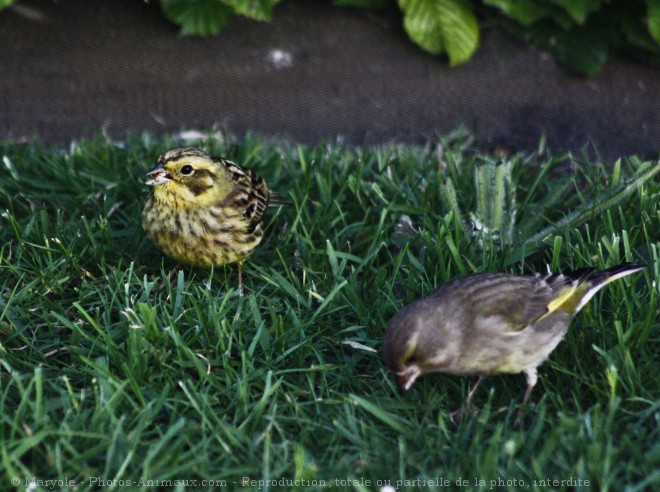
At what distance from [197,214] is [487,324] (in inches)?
61.0

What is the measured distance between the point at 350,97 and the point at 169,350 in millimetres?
2915

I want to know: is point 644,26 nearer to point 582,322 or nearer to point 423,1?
A: point 423,1

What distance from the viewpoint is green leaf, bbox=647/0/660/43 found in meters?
5.43

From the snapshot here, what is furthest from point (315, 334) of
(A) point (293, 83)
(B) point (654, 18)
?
(B) point (654, 18)

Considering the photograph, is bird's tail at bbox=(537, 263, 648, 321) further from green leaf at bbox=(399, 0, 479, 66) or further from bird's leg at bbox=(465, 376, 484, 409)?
green leaf at bbox=(399, 0, 479, 66)

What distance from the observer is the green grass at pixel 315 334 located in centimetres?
299

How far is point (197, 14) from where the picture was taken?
18.7ft

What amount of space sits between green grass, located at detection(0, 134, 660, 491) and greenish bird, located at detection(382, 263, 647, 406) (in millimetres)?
150

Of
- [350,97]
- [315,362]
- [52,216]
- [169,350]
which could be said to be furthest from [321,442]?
[350,97]

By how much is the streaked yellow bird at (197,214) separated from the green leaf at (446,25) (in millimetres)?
1998

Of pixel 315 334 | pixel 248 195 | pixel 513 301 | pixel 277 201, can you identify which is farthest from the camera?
pixel 277 201

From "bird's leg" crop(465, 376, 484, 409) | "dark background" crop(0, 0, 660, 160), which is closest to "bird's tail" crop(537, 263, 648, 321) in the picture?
"bird's leg" crop(465, 376, 484, 409)

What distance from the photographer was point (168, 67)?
5.96 metres

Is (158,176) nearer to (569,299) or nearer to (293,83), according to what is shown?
(569,299)
